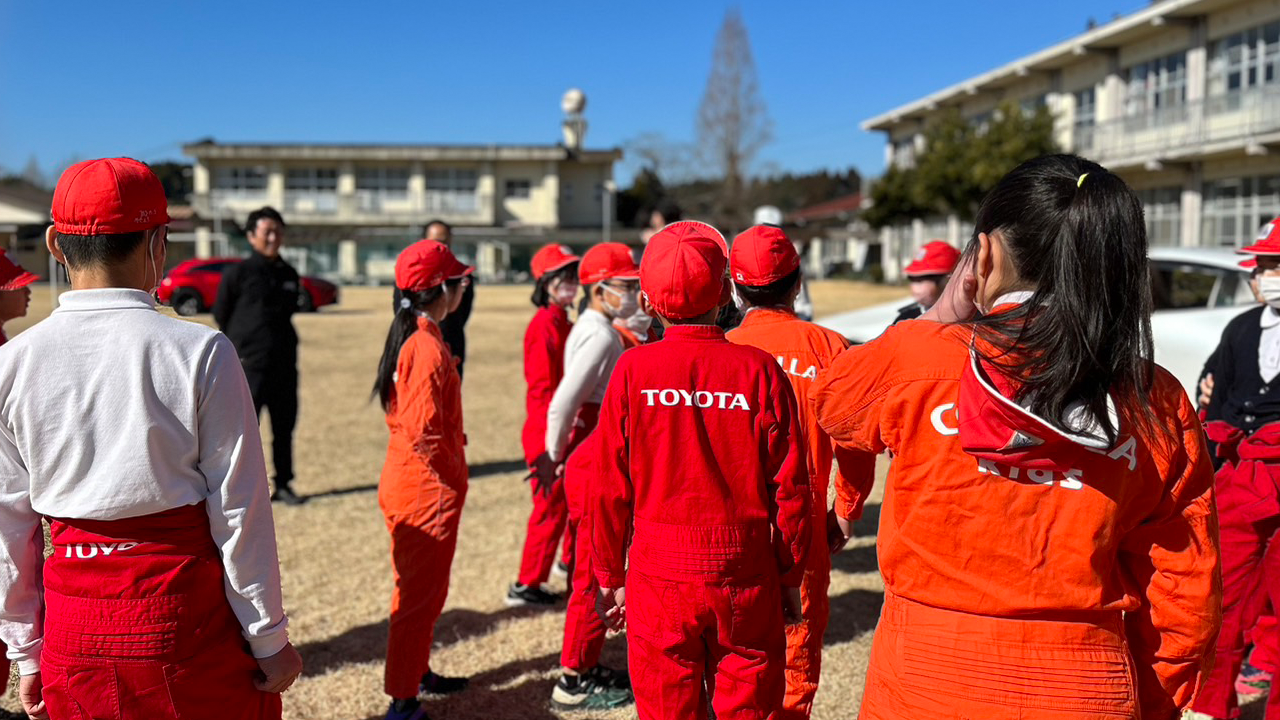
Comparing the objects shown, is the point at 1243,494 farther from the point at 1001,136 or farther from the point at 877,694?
the point at 1001,136

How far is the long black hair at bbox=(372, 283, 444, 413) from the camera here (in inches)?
145

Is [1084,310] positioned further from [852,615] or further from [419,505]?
[852,615]

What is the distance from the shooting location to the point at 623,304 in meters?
4.22

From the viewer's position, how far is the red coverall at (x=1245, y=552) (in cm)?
332

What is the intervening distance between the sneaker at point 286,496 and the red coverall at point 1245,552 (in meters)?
6.15

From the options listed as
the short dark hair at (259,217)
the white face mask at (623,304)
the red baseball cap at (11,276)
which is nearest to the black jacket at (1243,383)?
the white face mask at (623,304)

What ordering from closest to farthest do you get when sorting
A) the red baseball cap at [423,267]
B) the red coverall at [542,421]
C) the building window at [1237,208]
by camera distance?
the red baseball cap at [423,267] → the red coverall at [542,421] → the building window at [1237,208]

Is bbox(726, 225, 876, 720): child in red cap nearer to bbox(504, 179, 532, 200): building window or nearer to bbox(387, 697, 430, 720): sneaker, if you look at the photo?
bbox(387, 697, 430, 720): sneaker

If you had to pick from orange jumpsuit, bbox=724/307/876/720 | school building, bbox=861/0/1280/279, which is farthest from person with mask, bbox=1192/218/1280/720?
school building, bbox=861/0/1280/279

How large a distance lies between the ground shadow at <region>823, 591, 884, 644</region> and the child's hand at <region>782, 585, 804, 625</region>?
215 cm

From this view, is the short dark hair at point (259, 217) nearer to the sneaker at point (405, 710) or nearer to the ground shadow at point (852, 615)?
the sneaker at point (405, 710)

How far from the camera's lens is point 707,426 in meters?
2.46

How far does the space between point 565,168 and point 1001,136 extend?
30.7 meters

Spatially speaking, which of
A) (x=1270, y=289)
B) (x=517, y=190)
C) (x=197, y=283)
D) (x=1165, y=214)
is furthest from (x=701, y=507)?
(x=517, y=190)
